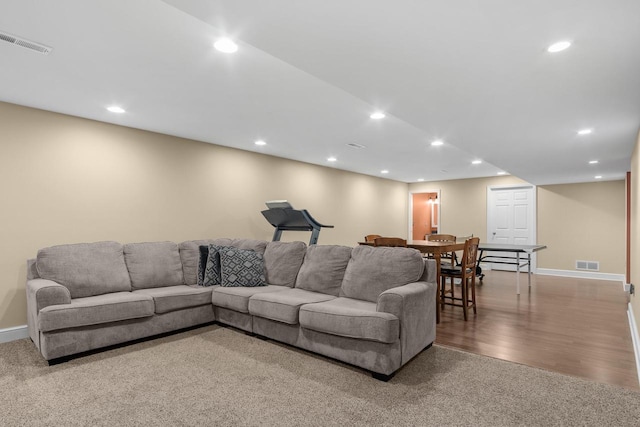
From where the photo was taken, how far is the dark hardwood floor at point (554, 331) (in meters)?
2.87

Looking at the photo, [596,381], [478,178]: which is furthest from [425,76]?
[478,178]

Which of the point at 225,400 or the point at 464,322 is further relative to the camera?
the point at 464,322

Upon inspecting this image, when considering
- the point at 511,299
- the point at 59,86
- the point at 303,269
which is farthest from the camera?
the point at 511,299

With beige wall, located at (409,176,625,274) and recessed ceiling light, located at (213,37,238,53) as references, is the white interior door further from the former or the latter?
recessed ceiling light, located at (213,37,238,53)

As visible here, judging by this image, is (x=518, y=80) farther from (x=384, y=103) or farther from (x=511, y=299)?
(x=511, y=299)

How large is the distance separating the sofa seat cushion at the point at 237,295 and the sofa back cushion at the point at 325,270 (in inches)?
11.6

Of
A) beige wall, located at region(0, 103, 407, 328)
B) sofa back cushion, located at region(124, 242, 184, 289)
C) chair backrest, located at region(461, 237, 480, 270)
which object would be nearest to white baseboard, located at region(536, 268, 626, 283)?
chair backrest, located at region(461, 237, 480, 270)

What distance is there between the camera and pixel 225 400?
224 centimetres

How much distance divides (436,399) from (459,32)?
Result: 2.21 metres

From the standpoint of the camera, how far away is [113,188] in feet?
13.7

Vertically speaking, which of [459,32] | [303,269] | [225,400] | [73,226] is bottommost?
[225,400]

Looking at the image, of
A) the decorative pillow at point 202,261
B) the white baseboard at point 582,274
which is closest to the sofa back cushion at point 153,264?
the decorative pillow at point 202,261

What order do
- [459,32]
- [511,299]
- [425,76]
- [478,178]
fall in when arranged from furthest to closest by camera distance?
[478,178]
[511,299]
[425,76]
[459,32]

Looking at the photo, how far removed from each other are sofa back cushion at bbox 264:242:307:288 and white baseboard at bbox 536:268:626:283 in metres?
6.75
